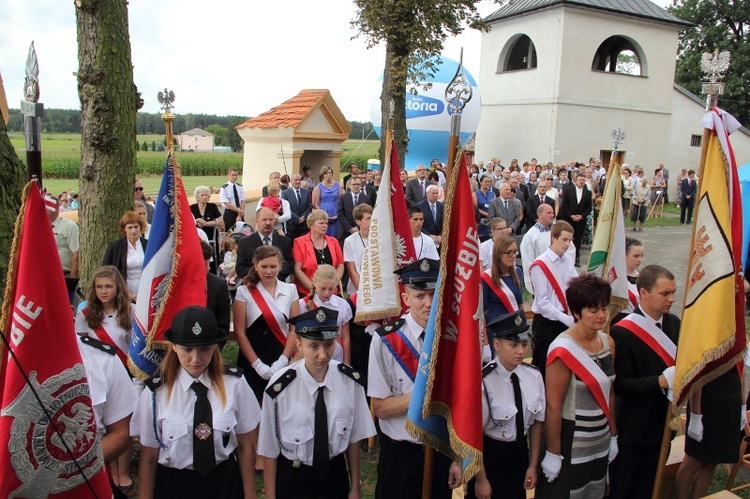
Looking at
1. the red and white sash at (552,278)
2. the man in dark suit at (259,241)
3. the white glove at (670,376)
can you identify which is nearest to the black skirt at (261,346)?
the man in dark suit at (259,241)

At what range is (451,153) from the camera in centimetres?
340

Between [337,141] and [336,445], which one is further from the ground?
[337,141]

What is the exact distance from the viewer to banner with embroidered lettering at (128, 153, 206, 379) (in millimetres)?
4781

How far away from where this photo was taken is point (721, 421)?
443 centimetres

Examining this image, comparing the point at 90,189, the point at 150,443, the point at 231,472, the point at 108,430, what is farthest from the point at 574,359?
the point at 90,189

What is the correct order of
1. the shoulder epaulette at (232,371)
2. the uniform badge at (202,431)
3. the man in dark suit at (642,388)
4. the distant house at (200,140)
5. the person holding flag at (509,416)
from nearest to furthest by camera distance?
the uniform badge at (202,431) → the shoulder epaulette at (232,371) → the person holding flag at (509,416) → the man in dark suit at (642,388) → the distant house at (200,140)

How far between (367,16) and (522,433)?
1023 centimetres

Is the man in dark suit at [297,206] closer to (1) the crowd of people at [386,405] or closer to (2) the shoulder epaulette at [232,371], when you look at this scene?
(1) the crowd of people at [386,405]

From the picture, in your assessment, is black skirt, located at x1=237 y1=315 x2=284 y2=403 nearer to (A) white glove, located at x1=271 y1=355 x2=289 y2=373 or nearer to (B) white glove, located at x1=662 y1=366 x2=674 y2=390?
(A) white glove, located at x1=271 y1=355 x2=289 y2=373

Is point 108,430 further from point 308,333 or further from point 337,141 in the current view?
point 337,141

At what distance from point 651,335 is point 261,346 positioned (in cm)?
318

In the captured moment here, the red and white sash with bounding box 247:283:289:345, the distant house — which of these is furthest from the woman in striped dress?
the distant house

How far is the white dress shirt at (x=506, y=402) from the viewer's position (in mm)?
3736

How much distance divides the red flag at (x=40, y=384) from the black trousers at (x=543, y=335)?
461 centimetres
